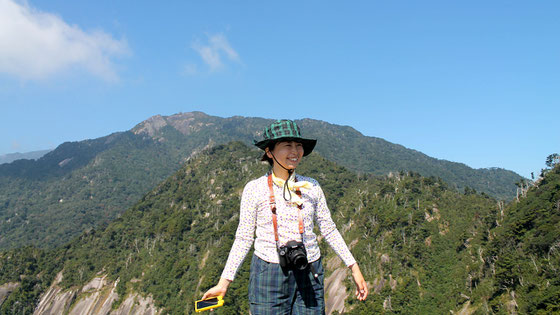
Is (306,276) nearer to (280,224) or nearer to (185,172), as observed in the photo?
(280,224)

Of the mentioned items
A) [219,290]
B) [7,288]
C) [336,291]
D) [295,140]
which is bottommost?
[7,288]

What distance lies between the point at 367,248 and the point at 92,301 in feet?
263

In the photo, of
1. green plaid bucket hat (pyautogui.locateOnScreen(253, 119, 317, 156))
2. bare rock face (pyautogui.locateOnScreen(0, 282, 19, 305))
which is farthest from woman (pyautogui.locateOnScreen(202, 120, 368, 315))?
bare rock face (pyautogui.locateOnScreen(0, 282, 19, 305))

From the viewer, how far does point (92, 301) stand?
102 meters

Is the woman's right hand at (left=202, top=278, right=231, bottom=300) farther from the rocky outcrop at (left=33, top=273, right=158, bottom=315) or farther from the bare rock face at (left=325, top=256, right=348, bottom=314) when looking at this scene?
the rocky outcrop at (left=33, top=273, right=158, bottom=315)

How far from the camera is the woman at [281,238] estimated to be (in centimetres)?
420

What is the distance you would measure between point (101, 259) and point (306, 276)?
134 m

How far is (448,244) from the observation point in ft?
292

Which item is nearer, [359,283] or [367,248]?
[359,283]

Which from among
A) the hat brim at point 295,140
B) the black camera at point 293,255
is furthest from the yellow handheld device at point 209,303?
the hat brim at point 295,140

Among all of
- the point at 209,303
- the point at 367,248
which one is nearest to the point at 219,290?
the point at 209,303

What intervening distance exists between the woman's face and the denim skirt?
1257 millimetres

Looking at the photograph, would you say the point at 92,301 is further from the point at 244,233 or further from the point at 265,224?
the point at 265,224

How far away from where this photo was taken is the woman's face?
4520mm
